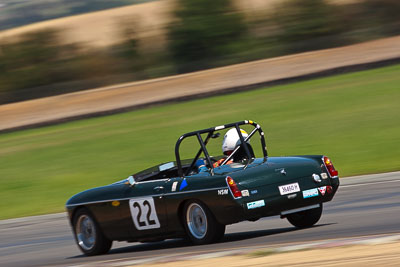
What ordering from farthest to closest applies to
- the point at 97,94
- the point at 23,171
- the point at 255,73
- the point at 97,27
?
the point at 97,27
the point at 97,94
the point at 255,73
the point at 23,171

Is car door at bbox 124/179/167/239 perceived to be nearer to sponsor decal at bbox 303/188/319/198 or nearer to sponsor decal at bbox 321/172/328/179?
sponsor decal at bbox 303/188/319/198

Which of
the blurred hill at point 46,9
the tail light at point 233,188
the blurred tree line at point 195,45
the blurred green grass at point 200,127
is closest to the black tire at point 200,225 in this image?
the tail light at point 233,188

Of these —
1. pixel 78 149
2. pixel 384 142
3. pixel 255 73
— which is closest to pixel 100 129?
pixel 78 149

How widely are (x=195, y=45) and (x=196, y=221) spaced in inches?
1458

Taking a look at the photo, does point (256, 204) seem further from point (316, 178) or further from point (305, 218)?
point (305, 218)

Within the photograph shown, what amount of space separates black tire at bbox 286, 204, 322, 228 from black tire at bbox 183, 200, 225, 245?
3.94ft

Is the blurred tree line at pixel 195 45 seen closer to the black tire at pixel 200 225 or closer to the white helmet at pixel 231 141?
the white helmet at pixel 231 141

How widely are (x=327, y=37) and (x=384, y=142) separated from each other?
70.8 ft

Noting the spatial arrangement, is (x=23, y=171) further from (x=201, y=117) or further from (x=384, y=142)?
(x=384, y=142)

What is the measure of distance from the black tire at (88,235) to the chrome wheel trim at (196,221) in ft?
4.86

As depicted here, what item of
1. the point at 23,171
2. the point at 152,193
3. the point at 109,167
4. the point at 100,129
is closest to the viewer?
the point at 152,193

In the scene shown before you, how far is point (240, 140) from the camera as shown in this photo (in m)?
9.66

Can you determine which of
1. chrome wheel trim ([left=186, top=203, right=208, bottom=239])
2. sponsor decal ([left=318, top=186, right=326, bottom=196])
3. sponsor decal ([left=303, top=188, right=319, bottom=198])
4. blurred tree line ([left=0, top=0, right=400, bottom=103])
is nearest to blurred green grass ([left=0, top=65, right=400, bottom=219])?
sponsor decal ([left=318, top=186, right=326, bottom=196])

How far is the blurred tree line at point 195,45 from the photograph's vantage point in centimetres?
4225
